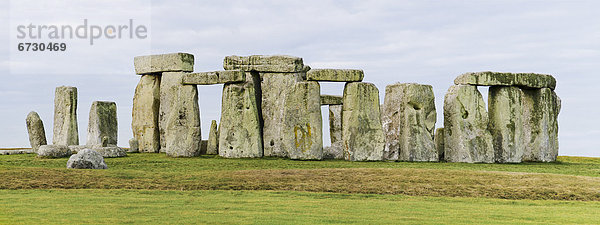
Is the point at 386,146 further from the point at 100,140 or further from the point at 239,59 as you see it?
the point at 100,140

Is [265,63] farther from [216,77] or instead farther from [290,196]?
[290,196]

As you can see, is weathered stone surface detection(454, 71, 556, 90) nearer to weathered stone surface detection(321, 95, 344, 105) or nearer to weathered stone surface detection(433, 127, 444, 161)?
weathered stone surface detection(433, 127, 444, 161)

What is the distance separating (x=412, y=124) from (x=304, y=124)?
3103mm

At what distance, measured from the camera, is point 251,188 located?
1315 cm

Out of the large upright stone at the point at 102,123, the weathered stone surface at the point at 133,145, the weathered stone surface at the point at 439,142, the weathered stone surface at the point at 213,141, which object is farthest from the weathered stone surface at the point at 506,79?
the large upright stone at the point at 102,123

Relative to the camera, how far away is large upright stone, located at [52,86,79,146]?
80.4 ft

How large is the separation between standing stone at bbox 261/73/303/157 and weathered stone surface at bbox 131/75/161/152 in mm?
4583

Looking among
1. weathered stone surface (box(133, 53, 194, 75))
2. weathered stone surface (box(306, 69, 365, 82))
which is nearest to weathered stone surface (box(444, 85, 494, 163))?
weathered stone surface (box(306, 69, 365, 82))

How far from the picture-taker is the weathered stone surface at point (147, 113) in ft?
81.1

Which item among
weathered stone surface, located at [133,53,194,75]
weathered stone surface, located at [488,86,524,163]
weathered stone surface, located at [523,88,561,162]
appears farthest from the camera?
weathered stone surface, located at [133,53,194,75]

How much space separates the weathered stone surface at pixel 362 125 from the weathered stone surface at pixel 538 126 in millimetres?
5285

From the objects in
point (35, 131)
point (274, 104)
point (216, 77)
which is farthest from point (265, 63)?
point (35, 131)

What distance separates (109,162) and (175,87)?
4656mm

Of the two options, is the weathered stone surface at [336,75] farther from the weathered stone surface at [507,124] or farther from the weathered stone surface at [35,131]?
the weathered stone surface at [35,131]
